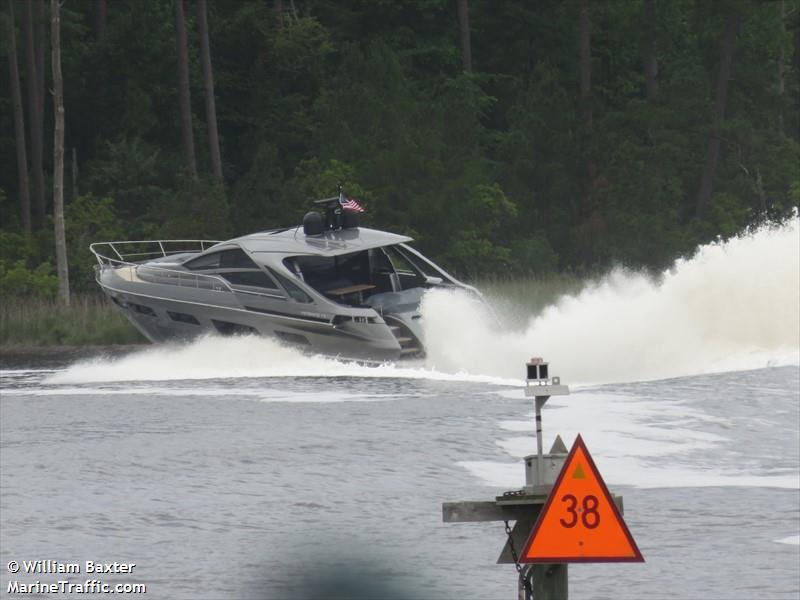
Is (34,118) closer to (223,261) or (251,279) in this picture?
(223,261)

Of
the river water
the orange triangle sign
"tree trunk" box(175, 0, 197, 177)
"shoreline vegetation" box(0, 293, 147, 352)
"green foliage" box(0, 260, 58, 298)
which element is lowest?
the river water

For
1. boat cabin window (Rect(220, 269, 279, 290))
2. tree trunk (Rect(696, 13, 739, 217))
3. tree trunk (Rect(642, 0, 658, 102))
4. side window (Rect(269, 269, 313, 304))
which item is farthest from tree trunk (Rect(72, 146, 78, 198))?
side window (Rect(269, 269, 313, 304))

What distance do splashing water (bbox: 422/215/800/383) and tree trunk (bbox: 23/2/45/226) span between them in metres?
23.7

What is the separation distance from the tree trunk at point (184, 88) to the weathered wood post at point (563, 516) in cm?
3684

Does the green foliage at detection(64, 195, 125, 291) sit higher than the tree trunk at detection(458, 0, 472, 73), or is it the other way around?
the tree trunk at detection(458, 0, 472, 73)

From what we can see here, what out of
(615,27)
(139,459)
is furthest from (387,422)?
(615,27)

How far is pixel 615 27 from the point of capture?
53.2m

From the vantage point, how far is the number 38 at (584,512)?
953cm

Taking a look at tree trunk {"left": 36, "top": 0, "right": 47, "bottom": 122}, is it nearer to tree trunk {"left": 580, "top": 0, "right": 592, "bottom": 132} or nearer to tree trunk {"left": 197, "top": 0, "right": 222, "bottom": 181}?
tree trunk {"left": 197, "top": 0, "right": 222, "bottom": 181}

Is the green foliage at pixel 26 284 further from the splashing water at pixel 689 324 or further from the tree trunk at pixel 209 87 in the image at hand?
the splashing water at pixel 689 324

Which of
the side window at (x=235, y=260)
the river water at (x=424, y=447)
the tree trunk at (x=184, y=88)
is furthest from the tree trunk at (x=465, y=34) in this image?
the side window at (x=235, y=260)

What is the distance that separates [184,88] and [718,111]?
615 inches

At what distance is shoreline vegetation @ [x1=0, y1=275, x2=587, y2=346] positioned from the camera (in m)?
32.7

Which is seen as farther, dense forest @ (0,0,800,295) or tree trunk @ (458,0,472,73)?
tree trunk @ (458,0,472,73)
